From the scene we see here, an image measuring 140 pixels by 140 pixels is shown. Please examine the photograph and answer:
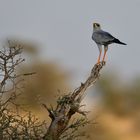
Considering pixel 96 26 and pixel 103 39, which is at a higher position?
pixel 96 26

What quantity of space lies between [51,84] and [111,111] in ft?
9.43

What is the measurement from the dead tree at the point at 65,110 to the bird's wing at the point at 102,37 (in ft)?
6.53

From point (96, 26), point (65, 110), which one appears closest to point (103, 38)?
point (96, 26)

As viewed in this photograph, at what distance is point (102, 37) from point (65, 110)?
293 cm

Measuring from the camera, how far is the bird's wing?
15.1m

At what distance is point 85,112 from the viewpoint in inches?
509

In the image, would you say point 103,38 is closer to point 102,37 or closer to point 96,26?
point 102,37

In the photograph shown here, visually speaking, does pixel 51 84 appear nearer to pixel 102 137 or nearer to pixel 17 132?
pixel 102 137

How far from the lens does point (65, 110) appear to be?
12.7m

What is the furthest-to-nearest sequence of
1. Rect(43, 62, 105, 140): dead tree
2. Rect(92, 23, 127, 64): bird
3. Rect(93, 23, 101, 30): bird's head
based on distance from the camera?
Rect(93, 23, 101, 30): bird's head < Rect(92, 23, 127, 64): bird < Rect(43, 62, 105, 140): dead tree

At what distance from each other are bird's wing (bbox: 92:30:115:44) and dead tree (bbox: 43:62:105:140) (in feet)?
6.53

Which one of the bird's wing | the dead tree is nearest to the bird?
the bird's wing

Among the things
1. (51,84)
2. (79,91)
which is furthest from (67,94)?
(51,84)

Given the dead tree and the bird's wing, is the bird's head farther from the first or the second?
the dead tree
